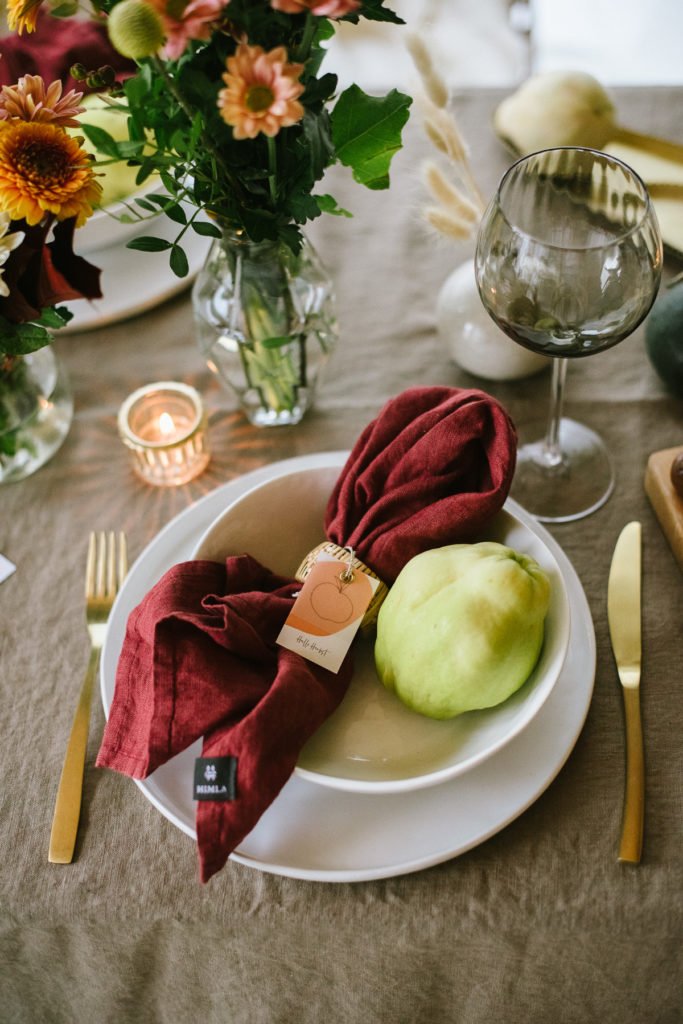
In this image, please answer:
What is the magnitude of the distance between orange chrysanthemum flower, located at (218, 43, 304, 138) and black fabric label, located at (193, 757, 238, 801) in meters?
0.33

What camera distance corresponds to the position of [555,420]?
27.1 inches

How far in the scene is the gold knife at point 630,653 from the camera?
1.69ft

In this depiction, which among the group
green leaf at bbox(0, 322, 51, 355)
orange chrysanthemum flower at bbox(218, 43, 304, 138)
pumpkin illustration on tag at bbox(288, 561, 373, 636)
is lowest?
pumpkin illustration on tag at bbox(288, 561, 373, 636)

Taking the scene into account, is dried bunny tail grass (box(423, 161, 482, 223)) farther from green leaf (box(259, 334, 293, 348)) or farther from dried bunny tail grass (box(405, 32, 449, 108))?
green leaf (box(259, 334, 293, 348))

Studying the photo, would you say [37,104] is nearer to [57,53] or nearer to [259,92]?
[259,92]

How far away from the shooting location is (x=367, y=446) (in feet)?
1.91

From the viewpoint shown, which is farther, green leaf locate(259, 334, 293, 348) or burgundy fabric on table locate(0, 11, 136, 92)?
burgundy fabric on table locate(0, 11, 136, 92)

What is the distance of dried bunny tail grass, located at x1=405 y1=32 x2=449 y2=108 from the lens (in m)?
0.70

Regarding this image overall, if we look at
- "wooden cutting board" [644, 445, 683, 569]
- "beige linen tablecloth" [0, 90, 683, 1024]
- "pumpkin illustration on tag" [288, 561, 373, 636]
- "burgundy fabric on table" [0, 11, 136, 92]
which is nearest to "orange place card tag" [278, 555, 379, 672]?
"pumpkin illustration on tag" [288, 561, 373, 636]

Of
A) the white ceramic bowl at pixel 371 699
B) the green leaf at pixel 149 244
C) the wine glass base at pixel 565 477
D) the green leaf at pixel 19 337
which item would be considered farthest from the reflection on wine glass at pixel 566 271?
the green leaf at pixel 19 337

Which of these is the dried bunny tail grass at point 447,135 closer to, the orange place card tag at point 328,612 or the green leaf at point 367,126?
the green leaf at point 367,126

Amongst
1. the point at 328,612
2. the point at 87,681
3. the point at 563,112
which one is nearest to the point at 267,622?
the point at 328,612

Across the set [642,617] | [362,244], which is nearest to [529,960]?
[642,617]

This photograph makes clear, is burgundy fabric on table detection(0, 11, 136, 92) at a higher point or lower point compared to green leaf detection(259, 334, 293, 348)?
higher
